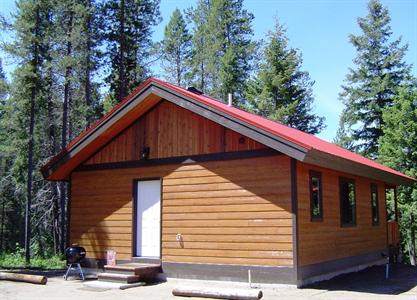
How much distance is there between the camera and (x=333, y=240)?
11.3m

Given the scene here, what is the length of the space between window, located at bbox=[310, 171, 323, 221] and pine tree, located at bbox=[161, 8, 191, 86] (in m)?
24.4

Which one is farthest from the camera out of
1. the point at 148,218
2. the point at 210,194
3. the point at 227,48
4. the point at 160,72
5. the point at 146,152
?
the point at 160,72

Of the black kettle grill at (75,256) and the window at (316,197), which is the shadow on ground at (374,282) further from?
the black kettle grill at (75,256)

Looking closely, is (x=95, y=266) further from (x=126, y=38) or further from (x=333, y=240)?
(x=126, y=38)

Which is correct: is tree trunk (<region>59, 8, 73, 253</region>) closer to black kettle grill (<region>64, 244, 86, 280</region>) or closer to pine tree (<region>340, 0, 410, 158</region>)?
black kettle grill (<region>64, 244, 86, 280</region>)

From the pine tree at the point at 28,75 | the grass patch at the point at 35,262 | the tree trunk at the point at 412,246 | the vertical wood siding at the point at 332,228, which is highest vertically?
the pine tree at the point at 28,75

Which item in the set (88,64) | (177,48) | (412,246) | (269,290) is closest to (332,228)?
(269,290)

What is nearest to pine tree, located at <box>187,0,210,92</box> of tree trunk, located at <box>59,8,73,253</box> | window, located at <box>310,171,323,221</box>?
tree trunk, located at <box>59,8,73,253</box>

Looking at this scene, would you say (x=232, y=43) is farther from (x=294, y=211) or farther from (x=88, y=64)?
(x=294, y=211)

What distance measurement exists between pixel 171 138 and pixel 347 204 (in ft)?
16.8

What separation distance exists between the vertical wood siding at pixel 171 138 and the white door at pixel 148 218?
835mm

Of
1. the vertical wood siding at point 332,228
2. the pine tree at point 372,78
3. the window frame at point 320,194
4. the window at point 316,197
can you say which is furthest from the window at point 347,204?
the pine tree at point 372,78

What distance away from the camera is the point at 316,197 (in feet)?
37.5

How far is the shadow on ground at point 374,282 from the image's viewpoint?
9.50 meters
